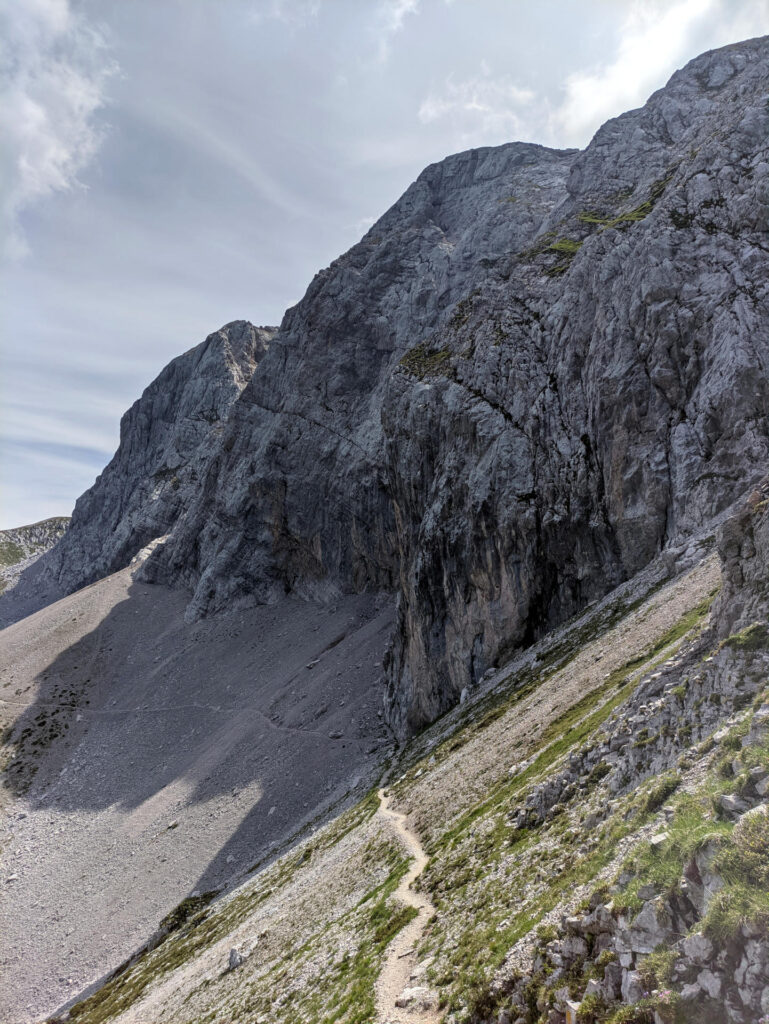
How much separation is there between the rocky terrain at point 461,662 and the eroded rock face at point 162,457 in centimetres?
2728

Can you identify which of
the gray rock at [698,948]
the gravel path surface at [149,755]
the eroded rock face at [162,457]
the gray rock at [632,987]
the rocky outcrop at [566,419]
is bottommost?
the gravel path surface at [149,755]

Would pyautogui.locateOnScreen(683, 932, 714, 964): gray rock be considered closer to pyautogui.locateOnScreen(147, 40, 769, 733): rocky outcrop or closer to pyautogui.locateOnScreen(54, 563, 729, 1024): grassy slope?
pyautogui.locateOnScreen(54, 563, 729, 1024): grassy slope

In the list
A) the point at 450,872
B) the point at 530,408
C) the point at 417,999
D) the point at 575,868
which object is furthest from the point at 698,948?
the point at 530,408

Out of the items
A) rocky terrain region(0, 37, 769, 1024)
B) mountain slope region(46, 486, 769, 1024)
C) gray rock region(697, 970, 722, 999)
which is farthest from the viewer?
rocky terrain region(0, 37, 769, 1024)

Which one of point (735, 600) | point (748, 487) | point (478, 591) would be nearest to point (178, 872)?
point (478, 591)

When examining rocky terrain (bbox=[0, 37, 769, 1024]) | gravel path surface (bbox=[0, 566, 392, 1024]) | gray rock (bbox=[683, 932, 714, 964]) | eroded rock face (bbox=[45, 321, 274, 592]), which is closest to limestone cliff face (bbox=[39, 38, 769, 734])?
rocky terrain (bbox=[0, 37, 769, 1024])

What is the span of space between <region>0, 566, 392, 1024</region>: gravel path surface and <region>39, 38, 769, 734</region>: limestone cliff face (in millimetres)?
10194

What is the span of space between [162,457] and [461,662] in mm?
149699

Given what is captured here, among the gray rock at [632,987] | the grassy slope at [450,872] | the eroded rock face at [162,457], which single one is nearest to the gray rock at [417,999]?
the grassy slope at [450,872]

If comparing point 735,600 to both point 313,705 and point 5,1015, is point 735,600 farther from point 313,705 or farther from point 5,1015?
point 313,705

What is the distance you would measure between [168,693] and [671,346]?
288ft

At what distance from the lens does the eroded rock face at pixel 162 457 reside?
156m

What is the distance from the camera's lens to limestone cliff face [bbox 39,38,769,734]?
43.8m

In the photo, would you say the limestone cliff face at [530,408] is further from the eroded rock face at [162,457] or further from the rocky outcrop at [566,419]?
the eroded rock face at [162,457]
